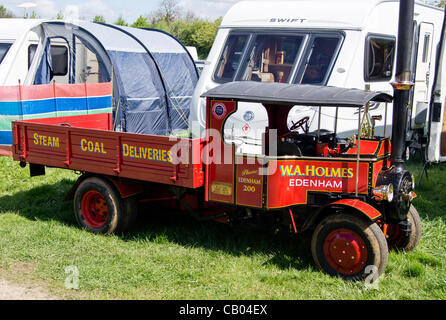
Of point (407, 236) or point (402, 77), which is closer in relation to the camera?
point (402, 77)

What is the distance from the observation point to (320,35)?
329 inches

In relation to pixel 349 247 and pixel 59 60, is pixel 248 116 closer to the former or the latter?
pixel 349 247

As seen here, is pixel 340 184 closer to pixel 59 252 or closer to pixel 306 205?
pixel 306 205

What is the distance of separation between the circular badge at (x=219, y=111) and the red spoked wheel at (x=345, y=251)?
5.66 feet

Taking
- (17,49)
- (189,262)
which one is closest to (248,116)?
(189,262)

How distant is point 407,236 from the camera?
19.4 ft

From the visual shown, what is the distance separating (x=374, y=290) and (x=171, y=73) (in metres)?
10.9

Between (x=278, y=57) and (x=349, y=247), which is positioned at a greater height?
(x=278, y=57)

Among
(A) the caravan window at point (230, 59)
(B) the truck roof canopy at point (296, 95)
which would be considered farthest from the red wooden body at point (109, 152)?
(A) the caravan window at point (230, 59)

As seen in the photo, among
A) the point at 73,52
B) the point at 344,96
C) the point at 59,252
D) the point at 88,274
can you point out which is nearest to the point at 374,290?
the point at 344,96

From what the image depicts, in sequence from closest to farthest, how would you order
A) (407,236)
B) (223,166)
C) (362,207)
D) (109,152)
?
(362,207), (223,166), (407,236), (109,152)

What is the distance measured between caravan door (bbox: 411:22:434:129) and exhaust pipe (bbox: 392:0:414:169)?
15.7ft

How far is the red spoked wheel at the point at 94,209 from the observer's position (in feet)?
22.4

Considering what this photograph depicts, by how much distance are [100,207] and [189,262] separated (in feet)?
5.63
